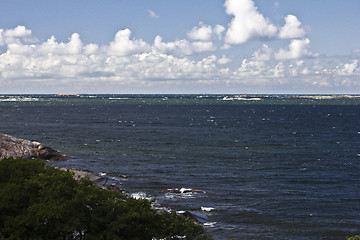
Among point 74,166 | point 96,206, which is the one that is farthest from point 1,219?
point 74,166

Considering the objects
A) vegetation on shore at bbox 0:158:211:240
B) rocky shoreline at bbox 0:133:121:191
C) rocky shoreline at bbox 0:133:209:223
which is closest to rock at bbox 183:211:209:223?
rocky shoreline at bbox 0:133:209:223

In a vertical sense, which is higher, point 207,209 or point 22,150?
point 22,150

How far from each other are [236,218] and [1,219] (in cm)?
2433

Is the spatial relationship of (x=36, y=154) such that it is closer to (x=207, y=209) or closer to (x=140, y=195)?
(x=140, y=195)

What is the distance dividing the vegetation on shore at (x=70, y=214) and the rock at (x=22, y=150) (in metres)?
35.9

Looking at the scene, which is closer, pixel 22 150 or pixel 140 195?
pixel 140 195

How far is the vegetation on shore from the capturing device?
23.5m

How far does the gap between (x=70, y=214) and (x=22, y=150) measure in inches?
1712

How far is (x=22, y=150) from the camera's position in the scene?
63.7 metres

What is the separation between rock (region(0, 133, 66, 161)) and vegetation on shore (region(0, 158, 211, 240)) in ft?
118

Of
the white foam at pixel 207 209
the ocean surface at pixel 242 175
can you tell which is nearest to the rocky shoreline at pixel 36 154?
the ocean surface at pixel 242 175

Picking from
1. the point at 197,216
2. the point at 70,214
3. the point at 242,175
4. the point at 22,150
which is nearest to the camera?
the point at 70,214

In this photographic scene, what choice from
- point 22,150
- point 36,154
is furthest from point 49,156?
point 22,150

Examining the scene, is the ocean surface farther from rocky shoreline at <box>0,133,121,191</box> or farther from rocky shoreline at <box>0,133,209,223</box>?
rocky shoreline at <box>0,133,121,191</box>
